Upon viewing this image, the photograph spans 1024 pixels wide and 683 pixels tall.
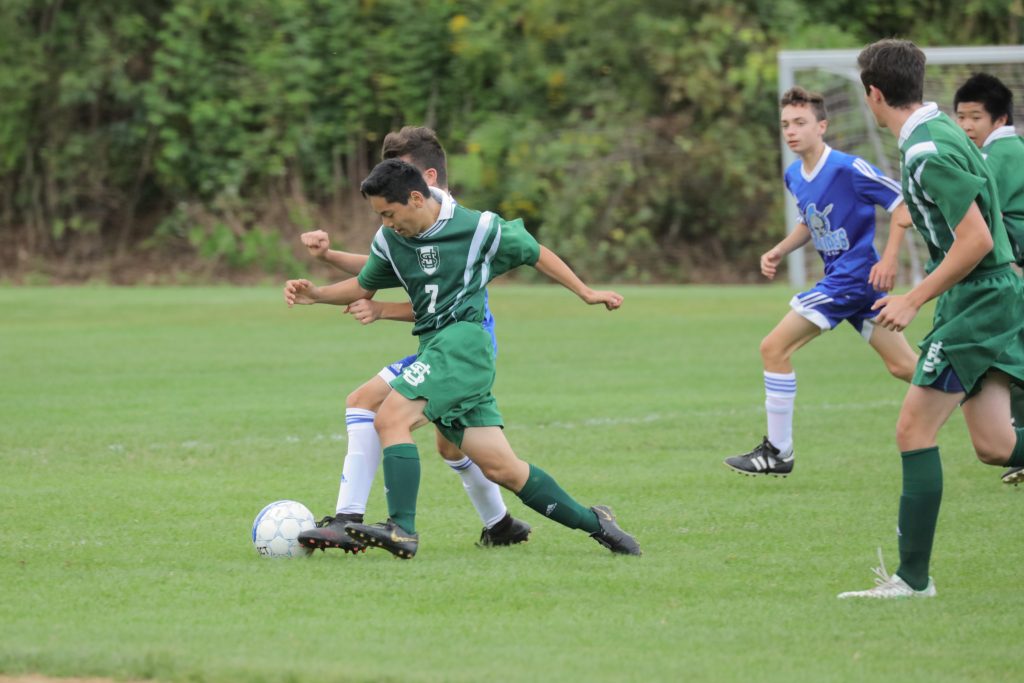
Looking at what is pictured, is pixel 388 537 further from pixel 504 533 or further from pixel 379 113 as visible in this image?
pixel 379 113

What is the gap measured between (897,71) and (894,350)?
10.8 ft

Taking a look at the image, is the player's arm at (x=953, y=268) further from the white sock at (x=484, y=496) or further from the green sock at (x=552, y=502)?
the white sock at (x=484, y=496)

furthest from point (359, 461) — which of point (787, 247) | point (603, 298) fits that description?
point (787, 247)

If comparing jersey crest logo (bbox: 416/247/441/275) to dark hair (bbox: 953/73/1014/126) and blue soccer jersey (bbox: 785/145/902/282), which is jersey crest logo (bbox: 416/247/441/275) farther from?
blue soccer jersey (bbox: 785/145/902/282)

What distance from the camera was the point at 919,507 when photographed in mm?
4938

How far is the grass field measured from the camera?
4.36 metres

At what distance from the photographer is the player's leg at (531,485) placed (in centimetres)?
566

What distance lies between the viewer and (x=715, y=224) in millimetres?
22562

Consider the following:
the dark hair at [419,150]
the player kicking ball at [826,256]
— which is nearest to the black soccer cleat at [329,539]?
the dark hair at [419,150]

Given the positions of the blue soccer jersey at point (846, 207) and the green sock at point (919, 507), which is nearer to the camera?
the green sock at point (919, 507)

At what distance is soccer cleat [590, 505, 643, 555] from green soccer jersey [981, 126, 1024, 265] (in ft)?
7.48

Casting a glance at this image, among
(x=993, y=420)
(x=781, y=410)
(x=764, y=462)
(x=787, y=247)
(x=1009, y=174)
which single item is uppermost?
(x=1009, y=174)

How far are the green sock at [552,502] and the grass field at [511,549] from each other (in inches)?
6.8

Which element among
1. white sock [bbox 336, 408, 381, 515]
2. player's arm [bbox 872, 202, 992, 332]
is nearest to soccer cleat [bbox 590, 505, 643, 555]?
white sock [bbox 336, 408, 381, 515]
